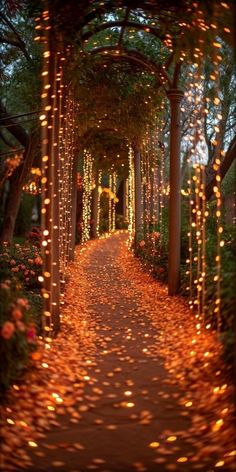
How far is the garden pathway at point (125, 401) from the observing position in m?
3.28

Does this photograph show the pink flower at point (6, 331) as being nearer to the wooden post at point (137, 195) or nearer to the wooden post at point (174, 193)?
the wooden post at point (174, 193)

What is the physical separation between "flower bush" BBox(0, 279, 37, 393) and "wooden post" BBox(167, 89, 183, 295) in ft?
14.5

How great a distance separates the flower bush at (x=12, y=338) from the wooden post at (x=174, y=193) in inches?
174

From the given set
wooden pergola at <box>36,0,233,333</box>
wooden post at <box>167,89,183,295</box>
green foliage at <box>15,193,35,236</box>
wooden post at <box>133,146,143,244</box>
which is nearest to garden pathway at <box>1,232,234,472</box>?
wooden pergola at <box>36,0,233,333</box>

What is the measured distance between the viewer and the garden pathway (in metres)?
3.28

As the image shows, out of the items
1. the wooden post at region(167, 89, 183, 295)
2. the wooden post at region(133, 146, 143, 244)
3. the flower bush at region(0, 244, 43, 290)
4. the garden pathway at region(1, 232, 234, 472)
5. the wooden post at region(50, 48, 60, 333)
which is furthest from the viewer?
the wooden post at region(133, 146, 143, 244)

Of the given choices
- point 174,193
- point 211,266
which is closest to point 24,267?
point 174,193

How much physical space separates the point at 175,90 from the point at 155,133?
4118 millimetres

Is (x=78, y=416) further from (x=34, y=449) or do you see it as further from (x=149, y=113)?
(x=149, y=113)

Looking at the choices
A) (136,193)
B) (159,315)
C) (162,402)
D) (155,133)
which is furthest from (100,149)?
(162,402)

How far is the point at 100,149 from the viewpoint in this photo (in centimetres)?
1773

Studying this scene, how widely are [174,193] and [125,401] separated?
5.05 meters

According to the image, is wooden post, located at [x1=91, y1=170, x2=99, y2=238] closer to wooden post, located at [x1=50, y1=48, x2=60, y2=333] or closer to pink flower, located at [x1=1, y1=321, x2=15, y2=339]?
wooden post, located at [x1=50, y1=48, x2=60, y2=333]

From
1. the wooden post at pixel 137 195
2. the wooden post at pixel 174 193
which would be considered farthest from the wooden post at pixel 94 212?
the wooden post at pixel 174 193
